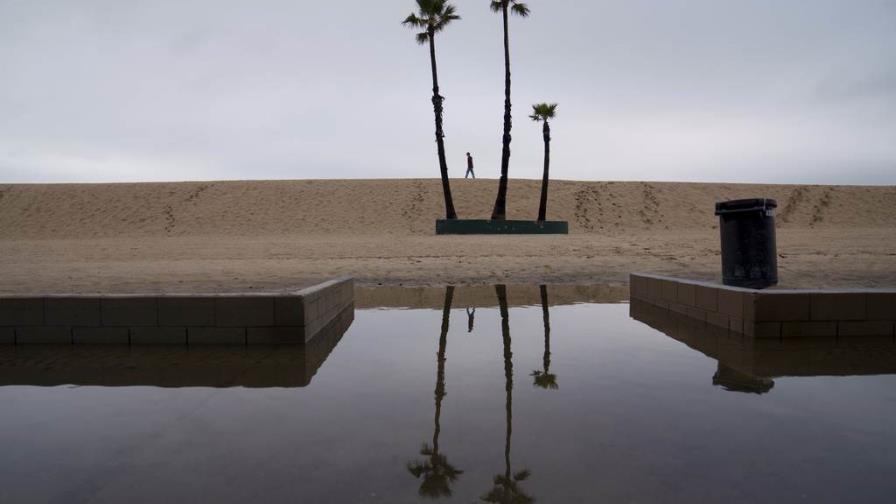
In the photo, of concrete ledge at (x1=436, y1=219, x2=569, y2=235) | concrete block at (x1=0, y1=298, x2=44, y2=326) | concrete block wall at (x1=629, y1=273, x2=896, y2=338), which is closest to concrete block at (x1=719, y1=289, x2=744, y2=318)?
concrete block wall at (x1=629, y1=273, x2=896, y2=338)

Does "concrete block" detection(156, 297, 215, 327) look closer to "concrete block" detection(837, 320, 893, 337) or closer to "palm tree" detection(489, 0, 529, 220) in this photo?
"concrete block" detection(837, 320, 893, 337)

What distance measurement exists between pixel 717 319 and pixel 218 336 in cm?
549

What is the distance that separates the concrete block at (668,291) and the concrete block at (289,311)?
4955mm

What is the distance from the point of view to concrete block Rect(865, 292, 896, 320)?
685 centimetres

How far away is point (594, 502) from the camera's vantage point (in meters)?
2.88

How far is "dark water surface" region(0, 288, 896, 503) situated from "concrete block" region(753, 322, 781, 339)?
0.78ft

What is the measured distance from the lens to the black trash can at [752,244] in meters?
8.50

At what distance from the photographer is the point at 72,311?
6.86 metres

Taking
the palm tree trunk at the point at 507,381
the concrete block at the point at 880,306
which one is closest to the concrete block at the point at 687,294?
the concrete block at the point at 880,306

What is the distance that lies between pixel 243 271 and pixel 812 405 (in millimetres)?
11519

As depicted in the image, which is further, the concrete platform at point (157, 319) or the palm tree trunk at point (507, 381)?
the concrete platform at point (157, 319)

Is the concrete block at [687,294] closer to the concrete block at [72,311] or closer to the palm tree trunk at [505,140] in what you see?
the concrete block at [72,311]

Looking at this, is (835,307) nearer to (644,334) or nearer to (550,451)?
(644,334)

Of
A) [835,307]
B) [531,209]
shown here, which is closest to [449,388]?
[835,307]
